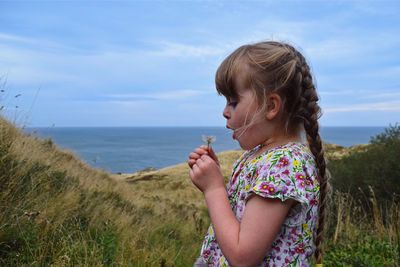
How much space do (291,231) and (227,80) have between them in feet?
1.97

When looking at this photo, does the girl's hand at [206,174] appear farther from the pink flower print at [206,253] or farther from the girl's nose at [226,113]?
the pink flower print at [206,253]

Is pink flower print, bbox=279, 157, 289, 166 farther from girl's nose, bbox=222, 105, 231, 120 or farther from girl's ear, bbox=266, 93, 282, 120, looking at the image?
girl's nose, bbox=222, 105, 231, 120

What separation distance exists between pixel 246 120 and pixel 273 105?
4.4 inches

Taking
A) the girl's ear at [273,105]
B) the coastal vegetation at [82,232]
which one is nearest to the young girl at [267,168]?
the girl's ear at [273,105]

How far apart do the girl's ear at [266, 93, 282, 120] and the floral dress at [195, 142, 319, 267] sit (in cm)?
13

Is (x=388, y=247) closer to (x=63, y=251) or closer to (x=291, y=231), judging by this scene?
(x=63, y=251)

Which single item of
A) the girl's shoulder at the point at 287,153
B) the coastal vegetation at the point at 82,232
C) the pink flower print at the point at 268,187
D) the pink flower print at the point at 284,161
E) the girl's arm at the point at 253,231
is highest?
the girl's shoulder at the point at 287,153

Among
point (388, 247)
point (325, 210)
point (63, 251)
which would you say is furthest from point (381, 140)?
point (325, 210)

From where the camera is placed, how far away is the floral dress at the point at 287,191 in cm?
156

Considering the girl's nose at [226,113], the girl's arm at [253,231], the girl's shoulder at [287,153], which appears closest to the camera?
the girl's arm at [253,231]

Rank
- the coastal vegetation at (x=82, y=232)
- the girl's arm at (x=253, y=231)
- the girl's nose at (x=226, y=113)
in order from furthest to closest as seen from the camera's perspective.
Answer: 1. the coastal vegetation at (x=82, y=232)
2. the girl's nose at (x=226, y=113)
3. the girl's arm at (x=253, y=231)

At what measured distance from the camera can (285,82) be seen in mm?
1649

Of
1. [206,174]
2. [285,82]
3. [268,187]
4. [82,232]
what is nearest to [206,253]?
[206,174]

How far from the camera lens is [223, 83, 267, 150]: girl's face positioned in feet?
5.49
